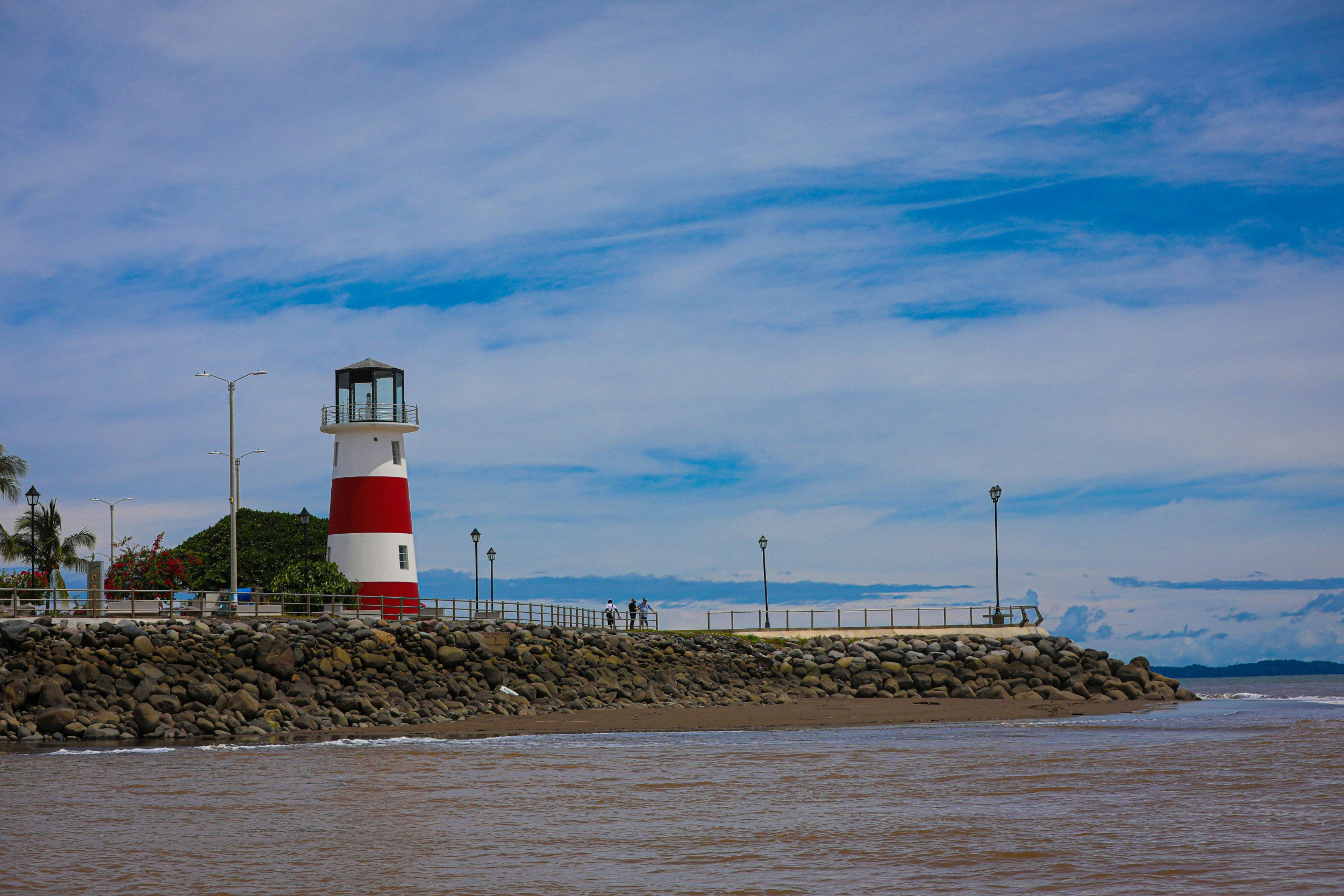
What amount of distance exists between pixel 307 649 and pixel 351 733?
622 centimetres

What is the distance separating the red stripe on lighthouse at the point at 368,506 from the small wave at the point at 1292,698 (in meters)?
28.1

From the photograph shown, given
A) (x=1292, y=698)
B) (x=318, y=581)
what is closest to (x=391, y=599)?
(x=318, y=581)

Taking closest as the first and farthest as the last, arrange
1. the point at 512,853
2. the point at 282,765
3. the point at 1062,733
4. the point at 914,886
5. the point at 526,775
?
the point at 914,886 < the point at 512,853 < the point at 526,775 < the point at 282,765 < the point at 1062,733

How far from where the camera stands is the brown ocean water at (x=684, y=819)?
10.4 metres

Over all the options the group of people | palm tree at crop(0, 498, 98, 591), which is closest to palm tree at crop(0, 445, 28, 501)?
palm tree at crop(0, 498, 98, 591)

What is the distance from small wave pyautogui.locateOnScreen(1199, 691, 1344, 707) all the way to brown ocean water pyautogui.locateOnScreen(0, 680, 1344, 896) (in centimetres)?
2170

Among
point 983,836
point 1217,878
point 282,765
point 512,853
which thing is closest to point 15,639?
point 282,765

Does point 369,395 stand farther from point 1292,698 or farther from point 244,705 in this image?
point 1292,698

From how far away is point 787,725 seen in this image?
1116 inches

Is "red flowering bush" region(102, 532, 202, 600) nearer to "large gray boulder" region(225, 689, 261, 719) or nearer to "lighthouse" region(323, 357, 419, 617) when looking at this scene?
"lighthouse" region(323, 357, 419, 617)

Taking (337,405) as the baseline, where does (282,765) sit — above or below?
below

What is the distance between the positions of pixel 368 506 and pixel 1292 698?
34.2 meters

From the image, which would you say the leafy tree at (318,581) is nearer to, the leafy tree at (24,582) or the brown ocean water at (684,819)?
the leafy tree at (24,582)

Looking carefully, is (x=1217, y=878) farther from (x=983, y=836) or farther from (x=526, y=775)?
(x=526, y=775)
